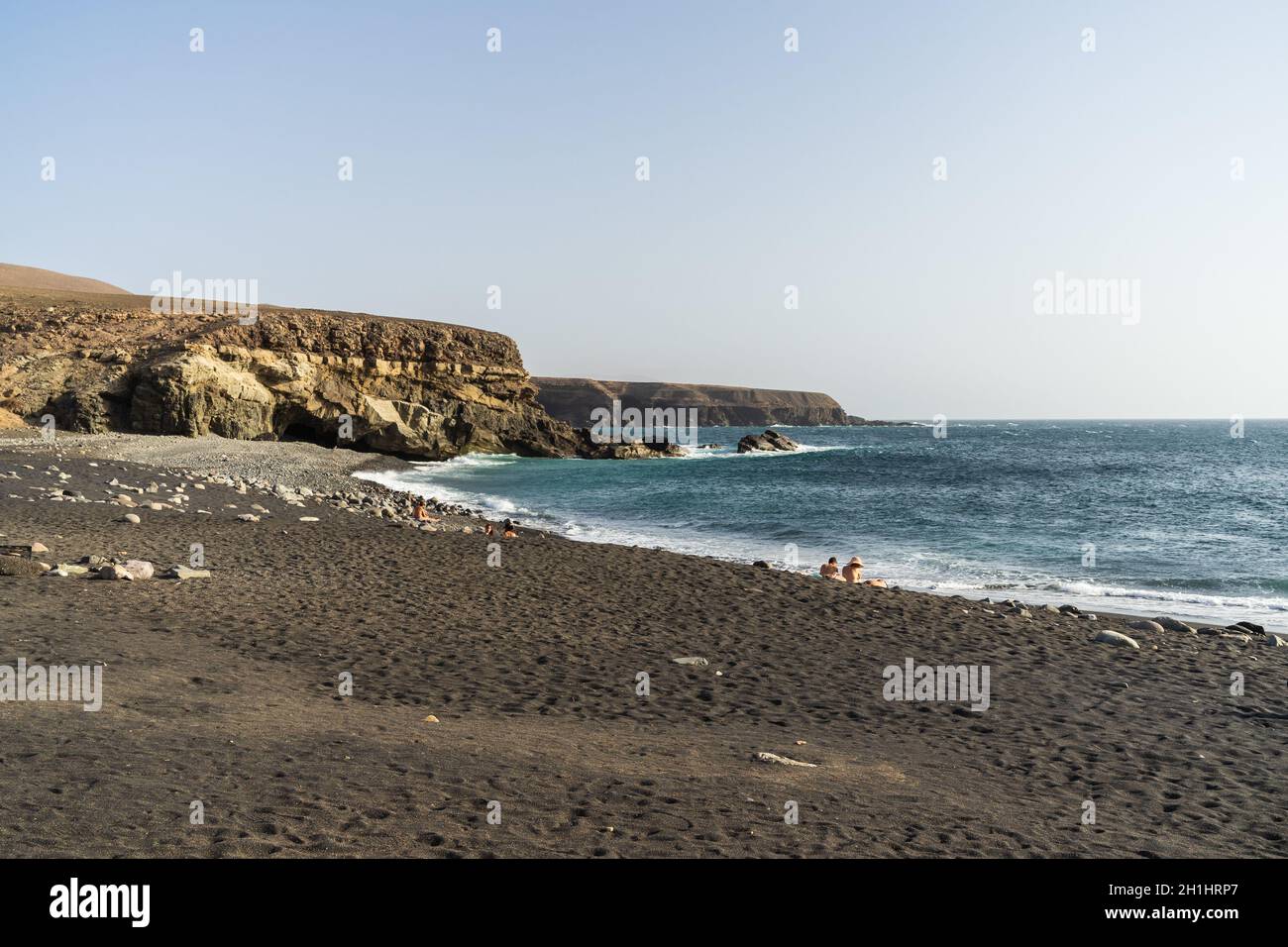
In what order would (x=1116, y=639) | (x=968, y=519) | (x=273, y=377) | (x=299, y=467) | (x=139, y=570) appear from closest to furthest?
1. (x=1116, y=639)
2. (x=139, y=570)
3. (x=968, y=519)
4. (x=299, y=467)
5. (x=273, y=377)

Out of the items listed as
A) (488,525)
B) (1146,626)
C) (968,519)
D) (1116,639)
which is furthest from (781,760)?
(968,519)

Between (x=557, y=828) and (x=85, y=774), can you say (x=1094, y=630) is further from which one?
(x=85, y=774)

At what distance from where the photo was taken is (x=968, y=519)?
31.8m

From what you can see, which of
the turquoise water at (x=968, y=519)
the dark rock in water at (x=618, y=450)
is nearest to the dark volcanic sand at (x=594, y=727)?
the turquoise water at (x=968, y=519)

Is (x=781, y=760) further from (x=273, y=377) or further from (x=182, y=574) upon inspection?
(x=273, y=377)

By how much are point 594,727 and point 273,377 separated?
53.6 metres

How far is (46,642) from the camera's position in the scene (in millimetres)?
8828

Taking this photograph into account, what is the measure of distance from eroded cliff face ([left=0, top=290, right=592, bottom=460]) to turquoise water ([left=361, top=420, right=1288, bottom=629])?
6.04 m

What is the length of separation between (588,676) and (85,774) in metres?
5.04
